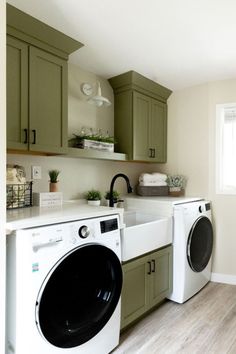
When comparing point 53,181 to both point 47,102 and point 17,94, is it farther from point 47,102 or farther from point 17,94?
point 17,94

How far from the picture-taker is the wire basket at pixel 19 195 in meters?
1.72

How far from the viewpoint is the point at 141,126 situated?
276 cm

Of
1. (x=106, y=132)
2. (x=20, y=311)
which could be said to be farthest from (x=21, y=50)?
(x=20, y=311)

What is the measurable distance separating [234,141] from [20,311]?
2617 mm

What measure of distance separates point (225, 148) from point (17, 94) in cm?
226

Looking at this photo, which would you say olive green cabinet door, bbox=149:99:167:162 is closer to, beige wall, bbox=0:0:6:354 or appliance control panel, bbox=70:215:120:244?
appliance control panel, bbox=70:215:120:244

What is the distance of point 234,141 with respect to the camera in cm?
282

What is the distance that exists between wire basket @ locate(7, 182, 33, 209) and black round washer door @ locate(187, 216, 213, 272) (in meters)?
1.53

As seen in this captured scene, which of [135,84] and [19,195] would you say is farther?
[135,84]

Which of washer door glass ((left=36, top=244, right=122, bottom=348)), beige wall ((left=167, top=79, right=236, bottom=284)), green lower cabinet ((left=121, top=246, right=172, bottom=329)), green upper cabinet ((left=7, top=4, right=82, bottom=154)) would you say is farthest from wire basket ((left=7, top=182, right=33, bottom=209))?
beige wall ((left=167, top=79, right=236, bottom=284))

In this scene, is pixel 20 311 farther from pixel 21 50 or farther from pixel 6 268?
pixel 21 50

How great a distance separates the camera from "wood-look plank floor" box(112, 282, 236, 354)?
179 centimetres

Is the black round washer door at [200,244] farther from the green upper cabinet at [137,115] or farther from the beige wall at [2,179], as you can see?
the beige wall at [2,179]

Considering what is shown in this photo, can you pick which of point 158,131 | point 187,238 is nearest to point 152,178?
point 158,131
